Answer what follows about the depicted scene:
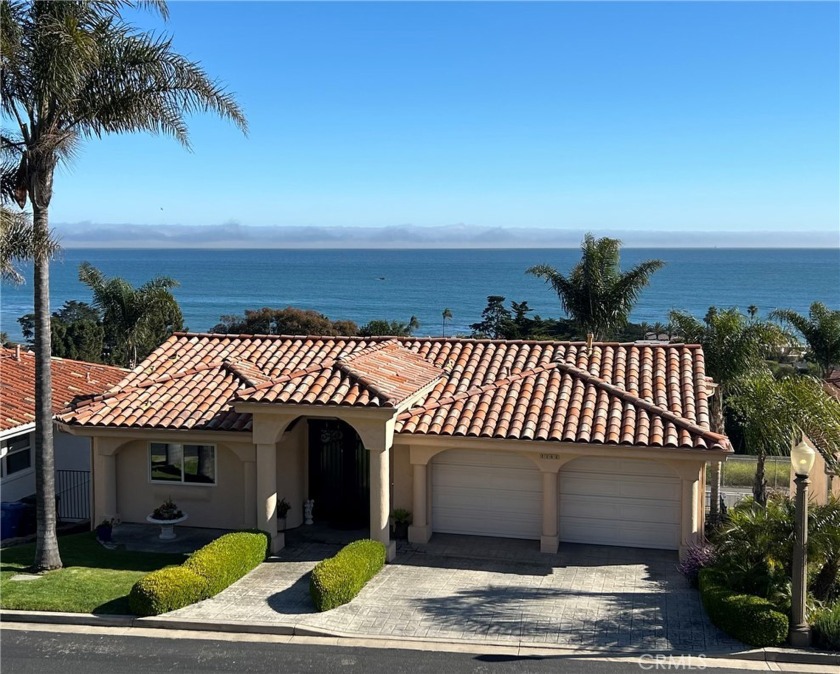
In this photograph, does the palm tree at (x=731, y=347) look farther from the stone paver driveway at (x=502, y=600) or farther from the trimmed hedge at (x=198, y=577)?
the trimmed hedge at (x=198, y=577)

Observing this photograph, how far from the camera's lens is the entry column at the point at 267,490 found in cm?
1755

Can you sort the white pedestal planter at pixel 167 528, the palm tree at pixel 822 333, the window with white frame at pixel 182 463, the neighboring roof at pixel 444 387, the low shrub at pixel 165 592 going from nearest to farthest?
the low shrub at pixel 165 592, the neighboring roof at pixel 444 387, the white pedestal planter at pixel 167 528, the window with white frame at pixel 182 463, the palm tree at pixel 822 333


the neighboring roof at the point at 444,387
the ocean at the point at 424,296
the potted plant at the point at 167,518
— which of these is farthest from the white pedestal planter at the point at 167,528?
the ocean at the point at 424,296

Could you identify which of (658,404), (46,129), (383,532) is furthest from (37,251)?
(658,404)

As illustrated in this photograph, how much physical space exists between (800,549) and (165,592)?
987 cm

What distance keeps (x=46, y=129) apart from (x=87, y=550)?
8.54 metres

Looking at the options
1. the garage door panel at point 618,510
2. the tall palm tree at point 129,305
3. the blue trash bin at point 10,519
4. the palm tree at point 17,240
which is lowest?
the blue trash bin at point 10,519

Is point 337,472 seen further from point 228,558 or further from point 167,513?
point 228,558

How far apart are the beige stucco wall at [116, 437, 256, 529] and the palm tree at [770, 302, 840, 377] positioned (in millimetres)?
23075

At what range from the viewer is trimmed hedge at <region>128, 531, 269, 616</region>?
1409 centimetres

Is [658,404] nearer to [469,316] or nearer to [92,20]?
[92,20]

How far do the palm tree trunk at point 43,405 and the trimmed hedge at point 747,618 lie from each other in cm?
1202

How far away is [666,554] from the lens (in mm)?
17609

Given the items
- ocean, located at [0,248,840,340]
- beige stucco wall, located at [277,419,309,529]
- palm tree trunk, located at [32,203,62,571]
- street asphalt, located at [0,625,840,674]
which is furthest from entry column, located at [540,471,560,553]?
ocean, located at [0,248,840,340]
